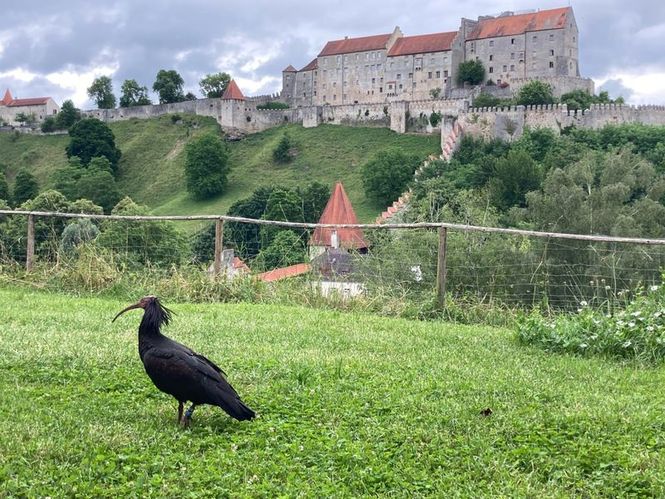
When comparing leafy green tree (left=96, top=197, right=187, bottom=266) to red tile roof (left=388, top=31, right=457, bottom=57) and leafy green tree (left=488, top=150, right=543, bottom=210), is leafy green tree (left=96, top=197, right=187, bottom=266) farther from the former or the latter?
red tile roof (left=388, top=31, right=457, bottom=57)

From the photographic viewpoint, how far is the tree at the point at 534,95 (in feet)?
204

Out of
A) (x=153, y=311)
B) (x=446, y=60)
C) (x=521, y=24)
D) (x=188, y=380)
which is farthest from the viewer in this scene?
(x=446, y=60)

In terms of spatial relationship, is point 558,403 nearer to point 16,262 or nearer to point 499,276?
point 499,276

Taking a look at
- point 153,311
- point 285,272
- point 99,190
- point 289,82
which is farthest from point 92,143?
point 153,311

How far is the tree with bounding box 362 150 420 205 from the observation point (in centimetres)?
5175

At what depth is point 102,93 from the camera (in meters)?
91.6

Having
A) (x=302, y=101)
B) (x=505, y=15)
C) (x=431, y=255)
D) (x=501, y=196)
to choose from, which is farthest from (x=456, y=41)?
(x=431, y=255)

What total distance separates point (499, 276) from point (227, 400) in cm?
623

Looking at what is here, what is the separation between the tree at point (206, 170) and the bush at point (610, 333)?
178ft

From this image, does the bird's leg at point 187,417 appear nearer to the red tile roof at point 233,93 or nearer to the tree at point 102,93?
the red tile roof at point 233,93

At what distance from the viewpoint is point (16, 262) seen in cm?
1100

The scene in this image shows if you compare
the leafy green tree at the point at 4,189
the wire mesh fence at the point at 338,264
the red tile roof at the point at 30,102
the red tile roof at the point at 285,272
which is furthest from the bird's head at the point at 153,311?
the red tile roof at the point at 30,102

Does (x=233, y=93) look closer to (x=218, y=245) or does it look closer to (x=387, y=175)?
(x=387, y=175)

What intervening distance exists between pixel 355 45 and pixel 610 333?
257 feet
